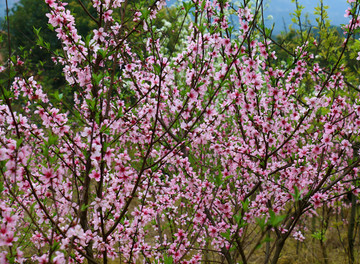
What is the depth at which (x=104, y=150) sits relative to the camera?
205 cm

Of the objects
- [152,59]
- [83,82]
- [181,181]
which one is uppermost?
[152,59]

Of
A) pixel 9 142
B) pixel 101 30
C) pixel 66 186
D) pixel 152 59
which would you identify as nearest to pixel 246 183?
pixel 152 59

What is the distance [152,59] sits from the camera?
3293mm

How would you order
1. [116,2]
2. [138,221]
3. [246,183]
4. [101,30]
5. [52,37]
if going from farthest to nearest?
[52,37], [246,183], [138,221], [116,2], [101,30]

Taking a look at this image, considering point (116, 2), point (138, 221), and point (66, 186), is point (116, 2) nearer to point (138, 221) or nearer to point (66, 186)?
point (66, 186)

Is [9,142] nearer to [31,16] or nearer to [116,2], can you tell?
[116,2]

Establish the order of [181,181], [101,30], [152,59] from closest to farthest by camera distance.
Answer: [101,30] < [152,59] < [181,181]

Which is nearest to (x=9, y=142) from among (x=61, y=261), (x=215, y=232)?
(x=61, y=261)

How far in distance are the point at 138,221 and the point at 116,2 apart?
230 centimetres

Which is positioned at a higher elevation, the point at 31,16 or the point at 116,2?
the point at 31,16

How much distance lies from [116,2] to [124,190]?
180cm

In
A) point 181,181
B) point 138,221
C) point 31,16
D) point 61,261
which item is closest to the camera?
point 61,261

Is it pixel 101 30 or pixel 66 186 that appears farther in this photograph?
pixel 66 186

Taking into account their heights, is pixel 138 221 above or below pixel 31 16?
below
